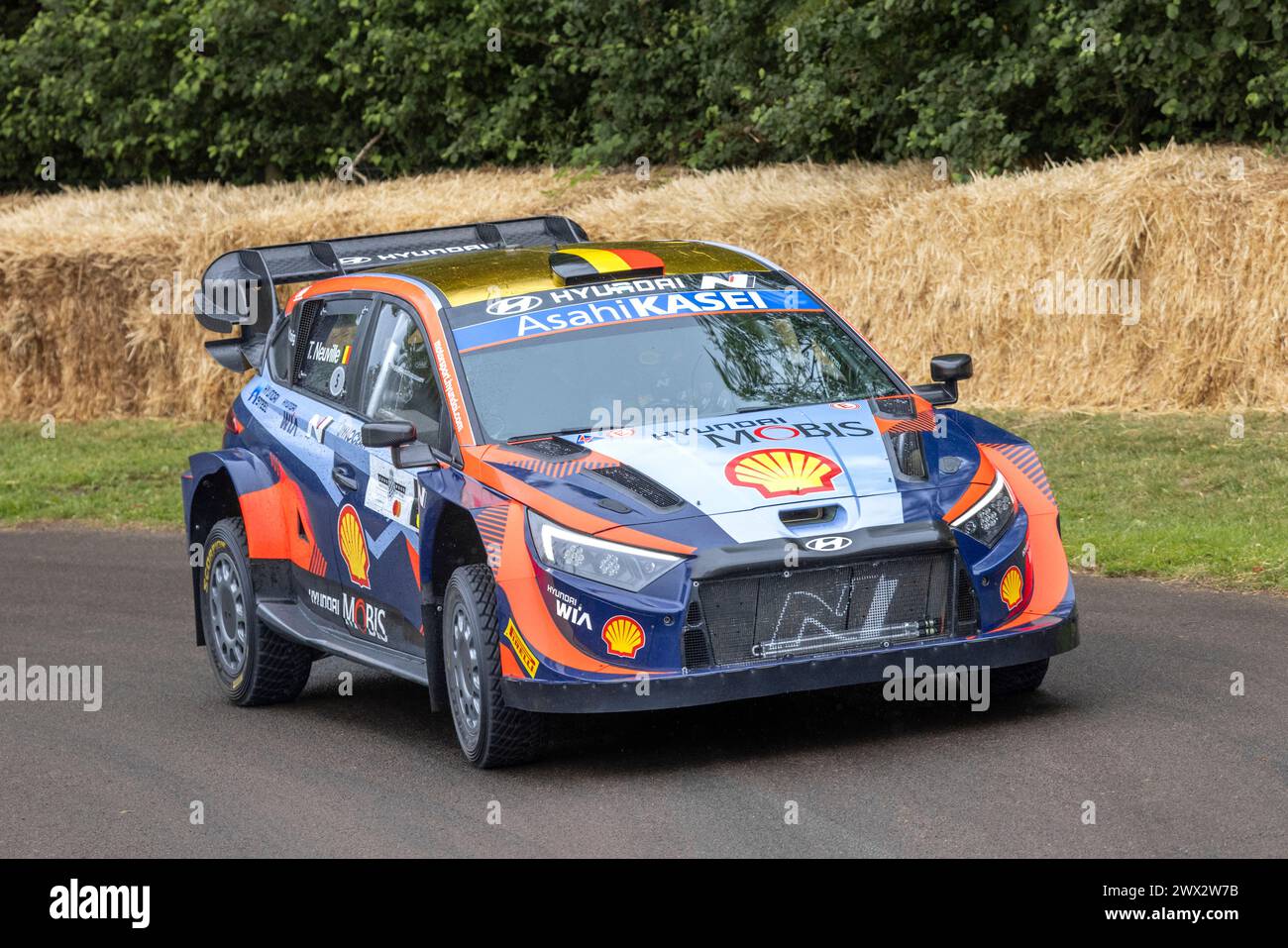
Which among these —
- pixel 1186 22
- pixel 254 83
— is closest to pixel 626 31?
pixel 254 83

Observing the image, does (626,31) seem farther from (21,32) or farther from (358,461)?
(358,461)

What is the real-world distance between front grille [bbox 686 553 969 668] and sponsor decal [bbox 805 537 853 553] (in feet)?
0.24

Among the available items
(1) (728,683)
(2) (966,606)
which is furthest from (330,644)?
(2) (966,606)

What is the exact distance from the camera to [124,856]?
656 centimetres

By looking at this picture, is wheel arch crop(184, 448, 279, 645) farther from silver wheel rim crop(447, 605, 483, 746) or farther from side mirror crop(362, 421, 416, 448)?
silver wheel rim crop(447, 605, 483, 746)

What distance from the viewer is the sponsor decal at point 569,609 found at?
274 inches

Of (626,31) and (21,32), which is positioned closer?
(626,31)

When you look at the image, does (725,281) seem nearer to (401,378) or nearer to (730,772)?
(401,378)

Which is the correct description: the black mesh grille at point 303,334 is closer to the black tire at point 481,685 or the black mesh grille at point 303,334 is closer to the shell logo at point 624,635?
the black tire at point 481,685

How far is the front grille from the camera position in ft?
22.8

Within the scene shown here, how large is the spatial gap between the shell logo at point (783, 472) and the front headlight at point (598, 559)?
0.47 metres

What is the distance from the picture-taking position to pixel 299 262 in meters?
10.3

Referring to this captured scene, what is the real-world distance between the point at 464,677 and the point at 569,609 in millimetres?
706

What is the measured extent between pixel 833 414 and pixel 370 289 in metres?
2.35
